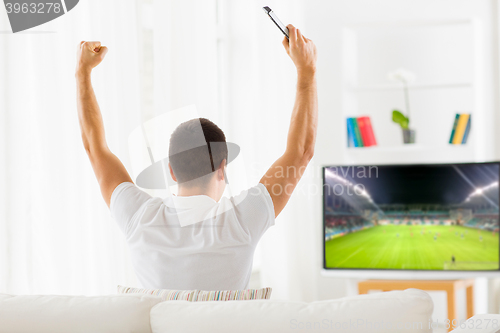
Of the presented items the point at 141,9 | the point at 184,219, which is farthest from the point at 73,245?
the point at 141,9

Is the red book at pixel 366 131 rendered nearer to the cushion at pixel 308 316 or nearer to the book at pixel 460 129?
the book at pixel 460 129

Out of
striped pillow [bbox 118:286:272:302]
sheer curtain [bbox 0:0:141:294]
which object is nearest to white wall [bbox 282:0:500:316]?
sheer curtain [bbox 0:0:141:294]

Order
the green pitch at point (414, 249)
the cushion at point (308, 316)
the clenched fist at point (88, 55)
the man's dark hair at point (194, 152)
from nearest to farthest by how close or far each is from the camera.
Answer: the cushion at point (308, 316), the man's dark hair at point (194, 152), the clenched fist at point (88, 55), the green pitch at point (414, 249)

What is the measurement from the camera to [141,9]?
2.23 meters

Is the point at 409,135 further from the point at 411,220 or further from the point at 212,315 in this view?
the point at 212,315

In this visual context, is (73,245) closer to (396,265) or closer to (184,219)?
(184,219)

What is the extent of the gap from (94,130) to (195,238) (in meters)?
0.51

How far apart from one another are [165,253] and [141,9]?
55.2 inches

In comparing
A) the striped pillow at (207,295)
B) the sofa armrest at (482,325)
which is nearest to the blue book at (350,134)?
the sofa armrest at (482,325)

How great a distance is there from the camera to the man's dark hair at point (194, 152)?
135 cm

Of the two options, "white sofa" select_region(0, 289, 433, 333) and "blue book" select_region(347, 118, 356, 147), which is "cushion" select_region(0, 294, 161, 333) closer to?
"white sofa" select_region(0, 289, 433, 333)

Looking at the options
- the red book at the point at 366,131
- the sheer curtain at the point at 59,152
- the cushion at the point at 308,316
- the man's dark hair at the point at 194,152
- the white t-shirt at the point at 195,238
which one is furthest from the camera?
the red book at the point at 366,131

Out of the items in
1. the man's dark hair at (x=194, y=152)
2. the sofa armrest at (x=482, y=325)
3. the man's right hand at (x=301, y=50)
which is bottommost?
the sofa armrest at (x=482, y=325)

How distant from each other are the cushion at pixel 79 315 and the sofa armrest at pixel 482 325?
689 mm
